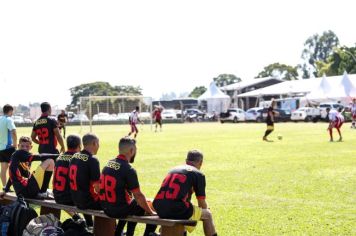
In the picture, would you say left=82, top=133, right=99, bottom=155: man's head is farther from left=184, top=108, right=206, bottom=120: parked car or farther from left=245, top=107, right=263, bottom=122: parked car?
left=184, top=108, right=206, bottom=120: parked car

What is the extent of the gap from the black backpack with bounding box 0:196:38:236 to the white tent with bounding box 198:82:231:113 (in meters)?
74.3

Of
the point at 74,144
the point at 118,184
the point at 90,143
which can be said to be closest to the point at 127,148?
the point at 118,184

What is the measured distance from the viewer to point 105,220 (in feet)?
25.8

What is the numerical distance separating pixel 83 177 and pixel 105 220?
0.65 m

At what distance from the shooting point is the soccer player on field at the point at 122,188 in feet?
23.5

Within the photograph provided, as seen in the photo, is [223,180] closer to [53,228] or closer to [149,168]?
[149,168]

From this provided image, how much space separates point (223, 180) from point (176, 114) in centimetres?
6451

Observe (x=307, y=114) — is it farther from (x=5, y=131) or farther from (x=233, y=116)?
(x=5, y=131)

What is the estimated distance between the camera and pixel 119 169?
718 cm

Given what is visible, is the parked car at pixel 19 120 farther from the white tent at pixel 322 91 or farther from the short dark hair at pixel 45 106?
the short dark hair at pixel 45 106

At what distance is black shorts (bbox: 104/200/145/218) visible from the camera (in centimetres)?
729

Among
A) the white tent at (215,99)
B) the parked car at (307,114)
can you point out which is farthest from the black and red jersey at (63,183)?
the white tent at (215,99)

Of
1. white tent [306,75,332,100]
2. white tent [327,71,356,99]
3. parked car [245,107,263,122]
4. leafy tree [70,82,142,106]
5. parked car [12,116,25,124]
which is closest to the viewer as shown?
white tent [327,71,356,99]

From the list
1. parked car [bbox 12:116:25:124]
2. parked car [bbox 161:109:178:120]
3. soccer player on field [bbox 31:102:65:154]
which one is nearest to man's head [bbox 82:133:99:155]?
soccer player on field [bbox 31:102:65:154]
